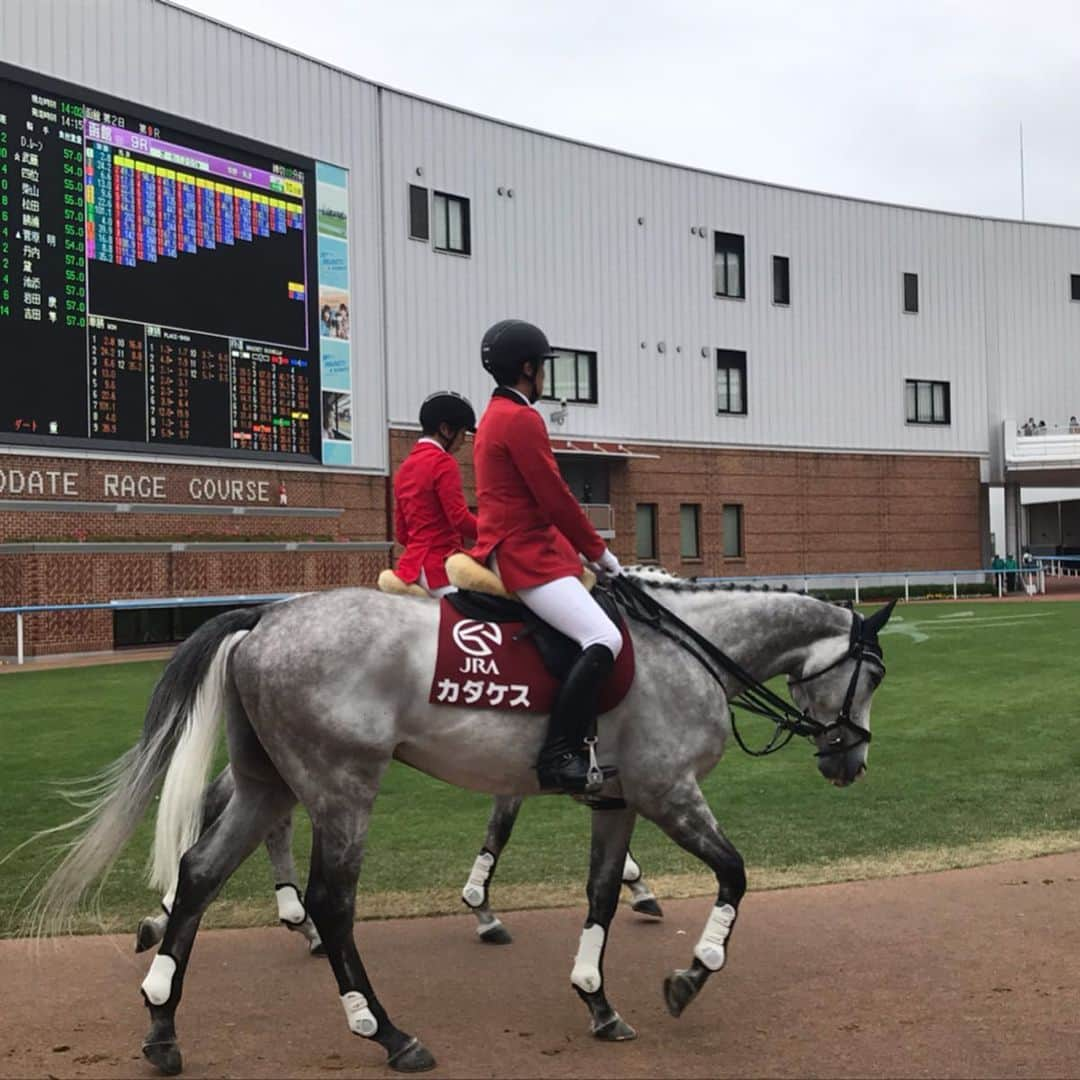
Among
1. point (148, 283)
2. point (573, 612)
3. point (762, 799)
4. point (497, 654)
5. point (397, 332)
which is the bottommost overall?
point (762, 799)

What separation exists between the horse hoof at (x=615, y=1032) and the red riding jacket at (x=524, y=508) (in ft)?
5.28

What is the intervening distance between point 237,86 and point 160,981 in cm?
2312

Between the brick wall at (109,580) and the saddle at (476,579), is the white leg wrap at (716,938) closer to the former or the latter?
the saddle at (476,579)

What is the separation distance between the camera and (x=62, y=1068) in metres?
4.35

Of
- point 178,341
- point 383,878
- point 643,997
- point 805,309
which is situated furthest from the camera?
point 805,309

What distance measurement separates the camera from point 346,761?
15.1ft

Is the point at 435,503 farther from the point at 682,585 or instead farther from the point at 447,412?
the point at 682,585

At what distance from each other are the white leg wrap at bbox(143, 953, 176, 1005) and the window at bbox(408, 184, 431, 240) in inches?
1028

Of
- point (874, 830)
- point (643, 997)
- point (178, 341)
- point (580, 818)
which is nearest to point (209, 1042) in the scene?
point (643, 997)

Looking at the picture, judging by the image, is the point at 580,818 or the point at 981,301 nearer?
the point at 580,818

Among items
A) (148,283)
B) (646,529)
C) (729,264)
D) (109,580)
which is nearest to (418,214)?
(148,283)

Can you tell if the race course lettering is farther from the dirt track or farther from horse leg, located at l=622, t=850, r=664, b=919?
horse leg, located at l=622, t=850, r=664, b=919

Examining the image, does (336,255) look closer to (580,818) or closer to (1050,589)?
(580,818)

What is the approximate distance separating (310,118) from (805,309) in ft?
56.3
